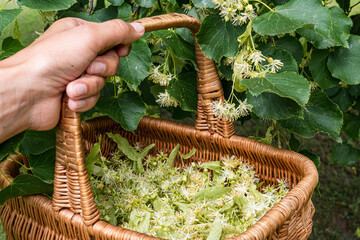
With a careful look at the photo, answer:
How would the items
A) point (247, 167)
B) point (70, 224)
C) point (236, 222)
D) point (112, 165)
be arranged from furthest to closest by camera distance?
point (112, 165)
point (247, 167)
point (236, 222)
point (70, 224)

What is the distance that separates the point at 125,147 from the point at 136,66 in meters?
0.33

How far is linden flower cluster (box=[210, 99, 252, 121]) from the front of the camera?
0.88 metres

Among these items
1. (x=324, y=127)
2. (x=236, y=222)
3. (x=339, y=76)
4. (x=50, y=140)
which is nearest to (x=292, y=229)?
(x=236, y=222)

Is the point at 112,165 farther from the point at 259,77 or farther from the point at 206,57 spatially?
the point at 259,77

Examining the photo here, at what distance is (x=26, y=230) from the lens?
2.62 ft

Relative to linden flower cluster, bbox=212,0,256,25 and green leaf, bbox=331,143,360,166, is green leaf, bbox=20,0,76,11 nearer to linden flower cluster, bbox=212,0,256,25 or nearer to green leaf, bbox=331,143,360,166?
linden flower cluster, bbox=212,0,256,25

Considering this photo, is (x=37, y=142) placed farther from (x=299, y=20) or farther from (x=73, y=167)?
(x=299, y=20)

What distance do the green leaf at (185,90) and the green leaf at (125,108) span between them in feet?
0.32

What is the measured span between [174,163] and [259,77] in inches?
19.6

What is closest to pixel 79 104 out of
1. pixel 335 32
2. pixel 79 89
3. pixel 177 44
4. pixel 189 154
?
pixel 79 89

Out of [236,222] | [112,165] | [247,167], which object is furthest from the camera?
[112,165]

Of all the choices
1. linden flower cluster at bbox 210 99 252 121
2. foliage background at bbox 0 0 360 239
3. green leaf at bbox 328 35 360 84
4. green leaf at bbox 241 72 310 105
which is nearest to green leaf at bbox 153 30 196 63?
foliage background at bbox 0 0 360 239

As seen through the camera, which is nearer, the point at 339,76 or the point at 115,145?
the point at 339,76

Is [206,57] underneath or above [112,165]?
above
